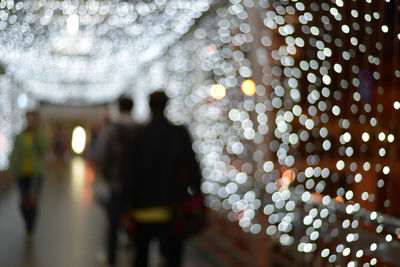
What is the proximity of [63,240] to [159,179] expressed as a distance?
146 inches

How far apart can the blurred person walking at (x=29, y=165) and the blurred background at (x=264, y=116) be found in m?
0.42

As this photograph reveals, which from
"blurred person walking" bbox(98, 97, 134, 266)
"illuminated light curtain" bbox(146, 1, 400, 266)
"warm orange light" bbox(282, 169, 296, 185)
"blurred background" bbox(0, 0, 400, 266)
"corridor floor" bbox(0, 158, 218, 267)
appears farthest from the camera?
"corridor floor" bbox(0, 158, 218, 267)

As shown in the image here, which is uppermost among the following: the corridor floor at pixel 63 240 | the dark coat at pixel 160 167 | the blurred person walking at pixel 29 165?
the dark coat at pixel 160 167

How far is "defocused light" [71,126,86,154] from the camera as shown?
39375 mm

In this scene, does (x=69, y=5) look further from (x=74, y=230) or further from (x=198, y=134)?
(x=74, y=230)

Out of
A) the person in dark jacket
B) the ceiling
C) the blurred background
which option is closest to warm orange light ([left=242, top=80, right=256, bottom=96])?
the blurred background

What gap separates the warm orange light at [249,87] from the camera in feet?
18.3

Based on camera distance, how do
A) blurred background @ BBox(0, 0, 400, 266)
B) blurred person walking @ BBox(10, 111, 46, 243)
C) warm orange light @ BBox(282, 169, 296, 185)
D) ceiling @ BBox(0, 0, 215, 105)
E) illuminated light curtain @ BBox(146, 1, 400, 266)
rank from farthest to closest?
ceiling @ BBox(0, 0, 215, 105)
blurred person walking @ BBox(10, 111, 46, 243)
warm orange light @ BBox(282, 169, 296, 185)
blurred background @ BBox(0, 0, 400, 266)
illuminated light curtain @ BBox(146, 1, 400, 266)

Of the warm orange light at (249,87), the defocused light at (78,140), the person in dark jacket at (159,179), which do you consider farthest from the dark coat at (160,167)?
the defocused light at (78,140)

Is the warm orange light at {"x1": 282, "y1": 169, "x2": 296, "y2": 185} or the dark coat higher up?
the dark coat

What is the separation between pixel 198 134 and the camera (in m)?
8.02

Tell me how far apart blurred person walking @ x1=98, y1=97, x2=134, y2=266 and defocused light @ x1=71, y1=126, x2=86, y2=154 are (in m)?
34.1

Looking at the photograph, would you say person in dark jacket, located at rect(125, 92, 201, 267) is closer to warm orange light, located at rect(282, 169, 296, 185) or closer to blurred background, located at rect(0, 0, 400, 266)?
blurred background, located at rect(0, 0, 400, 266)

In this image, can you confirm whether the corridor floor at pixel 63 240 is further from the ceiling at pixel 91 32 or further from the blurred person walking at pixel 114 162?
the ceiling at pixel 91 32
